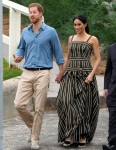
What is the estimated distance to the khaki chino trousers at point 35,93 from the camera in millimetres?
7574

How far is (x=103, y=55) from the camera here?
1354 cm

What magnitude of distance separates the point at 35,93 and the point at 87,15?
20.9ft

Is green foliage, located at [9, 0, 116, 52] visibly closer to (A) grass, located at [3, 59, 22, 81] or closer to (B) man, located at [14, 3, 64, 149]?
(A) grass, located at [3, 59, 22, 81]

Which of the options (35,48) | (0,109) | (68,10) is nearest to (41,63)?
(35,48)

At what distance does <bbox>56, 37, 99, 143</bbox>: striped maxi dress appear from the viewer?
784cm

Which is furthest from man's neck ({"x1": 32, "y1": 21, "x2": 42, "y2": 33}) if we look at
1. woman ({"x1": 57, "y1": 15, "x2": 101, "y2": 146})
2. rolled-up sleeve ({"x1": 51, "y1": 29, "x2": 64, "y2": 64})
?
woman ({"x1": 57, "y1": 15, "x2": 101, "y2": 146})

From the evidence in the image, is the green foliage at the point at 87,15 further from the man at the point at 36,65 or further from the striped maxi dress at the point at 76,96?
the man at the point at 36,65

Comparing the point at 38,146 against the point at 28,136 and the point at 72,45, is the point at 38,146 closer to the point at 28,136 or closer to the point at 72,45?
the point at 28,136

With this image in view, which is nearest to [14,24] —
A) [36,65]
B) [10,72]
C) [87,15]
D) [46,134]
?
[10,72]

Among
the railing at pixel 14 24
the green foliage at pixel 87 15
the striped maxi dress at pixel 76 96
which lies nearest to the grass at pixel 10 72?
the railing at pixel 14 24

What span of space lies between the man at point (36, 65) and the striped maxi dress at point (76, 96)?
0.29 meters

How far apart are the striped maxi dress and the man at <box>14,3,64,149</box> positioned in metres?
0.29

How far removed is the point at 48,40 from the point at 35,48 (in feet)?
0.59

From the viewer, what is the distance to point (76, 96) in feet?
25.8
